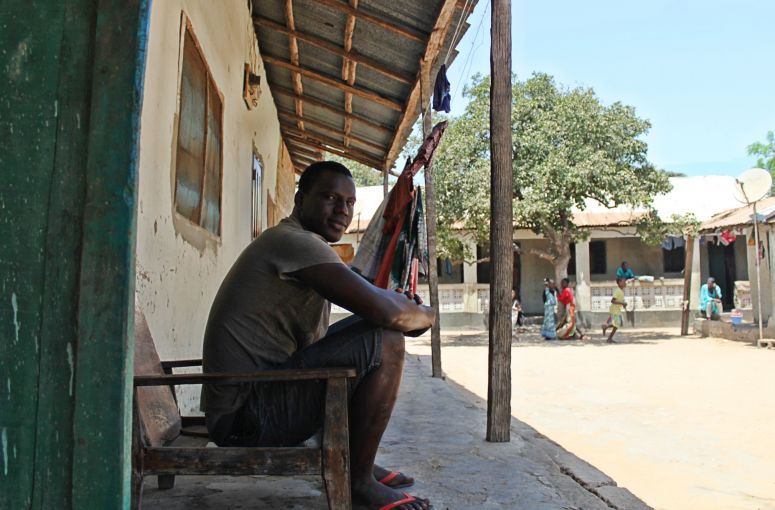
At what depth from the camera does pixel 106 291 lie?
102 cm

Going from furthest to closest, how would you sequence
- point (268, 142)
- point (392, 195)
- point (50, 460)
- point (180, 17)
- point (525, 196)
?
point (525, 196)
point (268, 142)
point (180, 17)
point (392, 195)
point (50, 460)

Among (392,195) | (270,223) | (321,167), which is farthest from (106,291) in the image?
(270,223)

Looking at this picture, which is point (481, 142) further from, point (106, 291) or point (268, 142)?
point (106, 291)

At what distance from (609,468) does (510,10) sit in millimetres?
3112

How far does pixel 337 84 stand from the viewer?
7059mm

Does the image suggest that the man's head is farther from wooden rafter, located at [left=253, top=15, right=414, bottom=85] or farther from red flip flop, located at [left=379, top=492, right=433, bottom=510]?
wooden rafter, located at [left=253, top=15, right=414, bottom=85]

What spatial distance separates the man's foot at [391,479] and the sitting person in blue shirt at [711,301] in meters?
16.2

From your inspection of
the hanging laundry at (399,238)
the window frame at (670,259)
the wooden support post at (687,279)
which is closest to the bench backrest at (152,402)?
the hanging laundry at (399,238)

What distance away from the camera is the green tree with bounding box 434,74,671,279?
14.5 metres

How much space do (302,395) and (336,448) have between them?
263mm

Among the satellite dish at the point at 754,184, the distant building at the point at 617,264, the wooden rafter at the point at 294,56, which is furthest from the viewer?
the distant building at the point at 617,264

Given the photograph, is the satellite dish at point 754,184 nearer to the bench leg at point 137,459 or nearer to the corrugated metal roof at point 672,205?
the corrugated metal roof at point 672,205

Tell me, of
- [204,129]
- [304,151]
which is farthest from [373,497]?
[304,151]

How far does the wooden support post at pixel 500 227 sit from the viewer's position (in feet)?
12.0
